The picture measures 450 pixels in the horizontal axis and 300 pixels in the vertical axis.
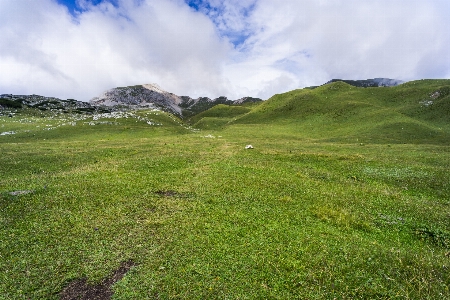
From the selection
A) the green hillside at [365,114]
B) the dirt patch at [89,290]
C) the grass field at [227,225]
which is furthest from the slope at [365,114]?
the dirt patch at [89,290]

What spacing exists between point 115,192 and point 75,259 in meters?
9.83

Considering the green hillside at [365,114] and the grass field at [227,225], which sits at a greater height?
the green hillside at [365,114]

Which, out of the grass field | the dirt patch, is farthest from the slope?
the dirt patch

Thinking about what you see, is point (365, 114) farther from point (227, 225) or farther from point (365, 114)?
point (227, 225)

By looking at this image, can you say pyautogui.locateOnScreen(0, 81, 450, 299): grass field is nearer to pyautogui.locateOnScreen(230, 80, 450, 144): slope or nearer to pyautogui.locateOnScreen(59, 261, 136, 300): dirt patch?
pyautogui.locateOnScreen(59, 261, 136, 300): dirt patch

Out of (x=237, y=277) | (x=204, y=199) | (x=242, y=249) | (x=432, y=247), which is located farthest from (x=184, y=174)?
(x=432, y=247)

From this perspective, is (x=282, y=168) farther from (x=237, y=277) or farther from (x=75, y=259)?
(x=75, y=259)

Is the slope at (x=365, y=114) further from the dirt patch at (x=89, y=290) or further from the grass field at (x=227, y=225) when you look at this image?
the dirt patch at (x=89, y=290)

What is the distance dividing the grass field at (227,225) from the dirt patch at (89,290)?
0.99 feet

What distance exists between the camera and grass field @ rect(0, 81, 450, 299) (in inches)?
493

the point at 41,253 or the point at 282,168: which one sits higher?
the point at 282,168

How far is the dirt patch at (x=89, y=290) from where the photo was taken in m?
11.7

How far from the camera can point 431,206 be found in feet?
70.6

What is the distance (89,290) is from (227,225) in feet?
29.6
